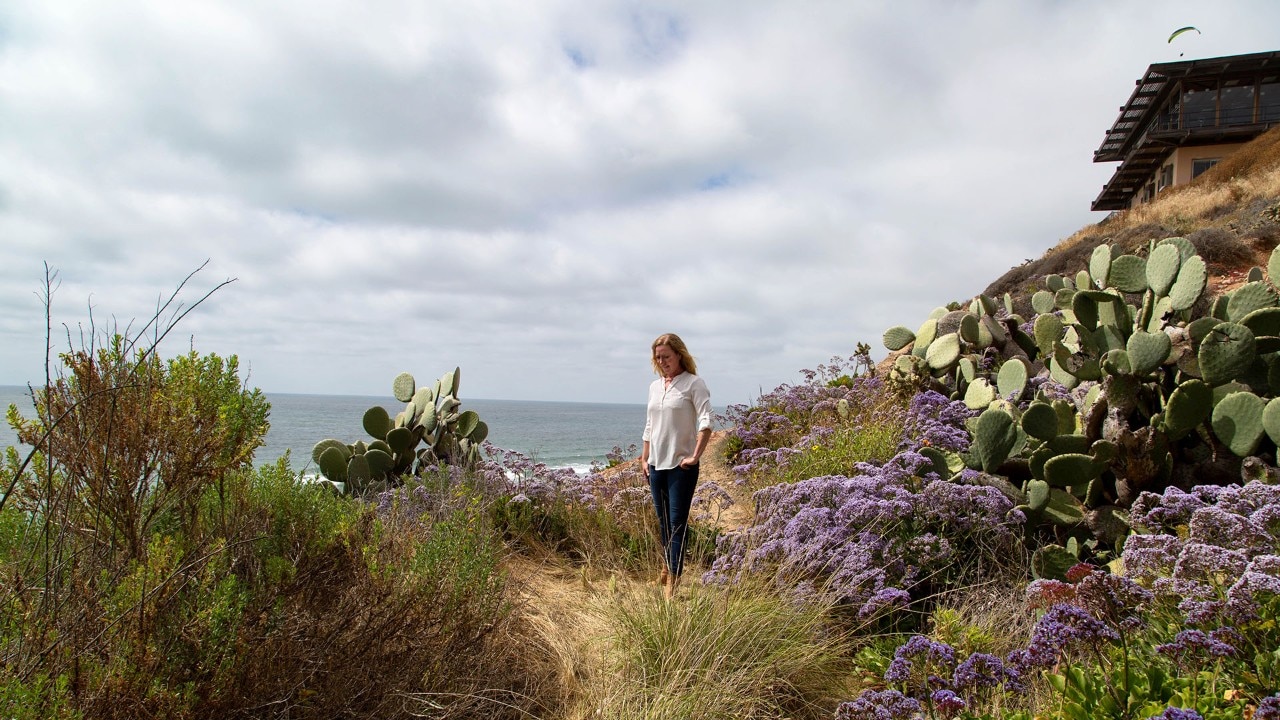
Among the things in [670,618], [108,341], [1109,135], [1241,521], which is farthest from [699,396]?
[1109,135]

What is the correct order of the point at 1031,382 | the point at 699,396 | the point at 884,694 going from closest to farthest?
the point at 884,694 < the point at 699,396 < the point at 1031,382

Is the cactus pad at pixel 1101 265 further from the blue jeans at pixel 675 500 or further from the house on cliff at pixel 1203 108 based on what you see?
the house on cliff at pixel 1203 108

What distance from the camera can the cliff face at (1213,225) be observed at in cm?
1375

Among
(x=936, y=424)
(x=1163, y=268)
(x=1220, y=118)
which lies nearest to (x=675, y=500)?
(x=936, y=424)

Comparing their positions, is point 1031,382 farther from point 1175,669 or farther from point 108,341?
point 108,341

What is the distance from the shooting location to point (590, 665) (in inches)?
138

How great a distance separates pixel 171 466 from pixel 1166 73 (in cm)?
3579

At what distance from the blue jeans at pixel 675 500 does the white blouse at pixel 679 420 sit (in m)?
0.08

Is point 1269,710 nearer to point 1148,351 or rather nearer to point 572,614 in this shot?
point 572,614

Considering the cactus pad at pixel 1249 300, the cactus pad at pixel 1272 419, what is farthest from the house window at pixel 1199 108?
the cactus pad at pixel 1272 419

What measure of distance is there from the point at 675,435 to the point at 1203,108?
35180mm

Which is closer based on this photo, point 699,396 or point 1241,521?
point 1241,521

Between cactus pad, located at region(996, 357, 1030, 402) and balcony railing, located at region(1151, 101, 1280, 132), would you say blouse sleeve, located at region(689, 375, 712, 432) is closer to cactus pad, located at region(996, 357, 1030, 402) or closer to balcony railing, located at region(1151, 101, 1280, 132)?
cactus pad, located at region(996, 357, 1030, 402)

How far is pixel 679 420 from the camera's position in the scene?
16.3ft
